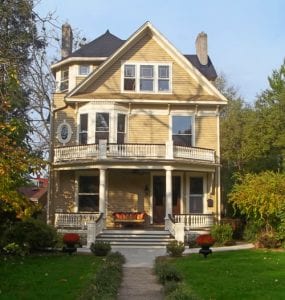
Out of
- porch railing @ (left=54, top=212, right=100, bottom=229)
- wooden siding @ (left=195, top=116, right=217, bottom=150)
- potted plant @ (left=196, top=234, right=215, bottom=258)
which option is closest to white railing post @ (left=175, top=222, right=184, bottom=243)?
porch railing @ (left=54, top=212, right=100, bottom=229)

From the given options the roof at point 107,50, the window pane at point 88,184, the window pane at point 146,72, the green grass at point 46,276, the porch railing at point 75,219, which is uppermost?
the roof at point 107,50

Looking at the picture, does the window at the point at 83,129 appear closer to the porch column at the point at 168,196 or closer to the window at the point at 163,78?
the window at the point at 163,78

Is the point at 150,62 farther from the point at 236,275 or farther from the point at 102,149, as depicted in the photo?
the point at 236,275

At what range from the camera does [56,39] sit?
12.7m

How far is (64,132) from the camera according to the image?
2734 centimetres

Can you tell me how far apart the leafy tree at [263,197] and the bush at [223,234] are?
1.11 metres

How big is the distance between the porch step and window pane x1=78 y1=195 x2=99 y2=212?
3539 mm

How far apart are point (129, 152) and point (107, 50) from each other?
27.8ft

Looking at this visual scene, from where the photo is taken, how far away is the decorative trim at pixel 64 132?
27.2 m

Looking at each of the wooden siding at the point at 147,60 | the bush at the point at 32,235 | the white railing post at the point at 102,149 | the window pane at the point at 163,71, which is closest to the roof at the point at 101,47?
the wooden siding at the point at 147,60

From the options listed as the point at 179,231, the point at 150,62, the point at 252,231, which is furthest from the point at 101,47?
the point at 252,231

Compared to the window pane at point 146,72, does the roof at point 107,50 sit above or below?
above

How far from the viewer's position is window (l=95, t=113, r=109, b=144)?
2653cm

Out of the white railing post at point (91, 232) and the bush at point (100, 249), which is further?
the white railing post at point (91, 232)
